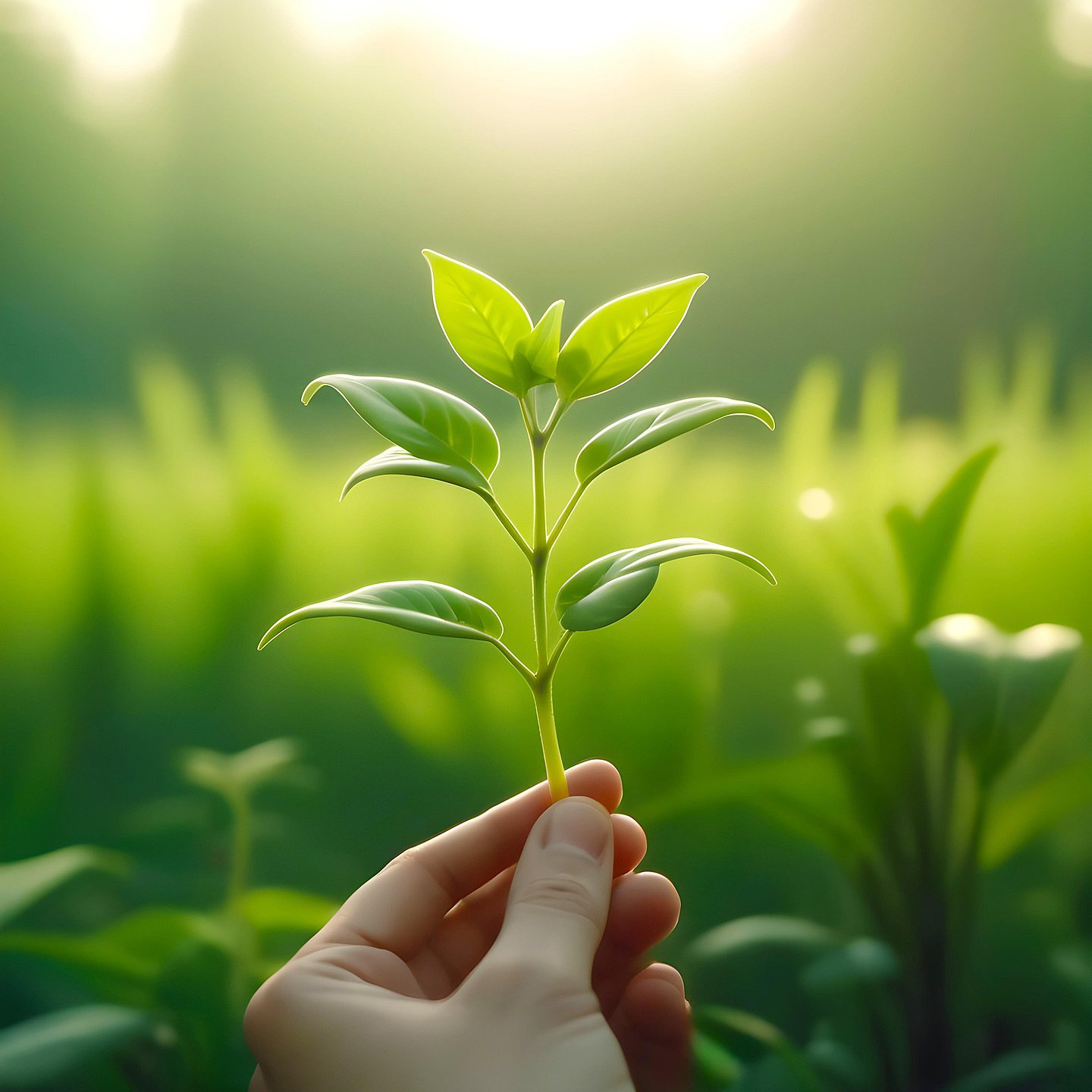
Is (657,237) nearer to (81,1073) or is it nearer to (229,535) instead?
(229,535)


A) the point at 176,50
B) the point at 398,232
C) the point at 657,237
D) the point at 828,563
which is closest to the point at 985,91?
the point at 657,237

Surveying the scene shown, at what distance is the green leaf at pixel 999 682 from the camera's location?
64 centimetres

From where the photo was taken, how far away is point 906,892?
741mm

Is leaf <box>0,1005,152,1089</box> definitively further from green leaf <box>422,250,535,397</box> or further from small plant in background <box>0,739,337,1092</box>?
green leaf <box>422,250,535,397</box>

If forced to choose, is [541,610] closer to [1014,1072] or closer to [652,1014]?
[652,1014]

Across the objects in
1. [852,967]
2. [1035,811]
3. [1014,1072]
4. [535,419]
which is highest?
[535,419]

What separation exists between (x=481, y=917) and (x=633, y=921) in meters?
0.11

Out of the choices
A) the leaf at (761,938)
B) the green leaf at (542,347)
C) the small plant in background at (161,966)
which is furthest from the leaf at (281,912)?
the green leaf at (542,347)

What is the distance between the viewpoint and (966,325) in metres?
0.90

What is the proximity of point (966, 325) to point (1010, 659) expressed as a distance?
433mm

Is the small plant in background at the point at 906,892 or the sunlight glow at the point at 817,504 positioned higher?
the sunlight glow at the point at 817,504

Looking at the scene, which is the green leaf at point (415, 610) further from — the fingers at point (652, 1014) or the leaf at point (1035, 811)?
the leaf at point (1035, 811)

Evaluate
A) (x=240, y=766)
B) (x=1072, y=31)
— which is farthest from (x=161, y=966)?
(x=1072, y=31)

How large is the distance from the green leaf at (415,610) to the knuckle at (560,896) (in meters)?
0.12
